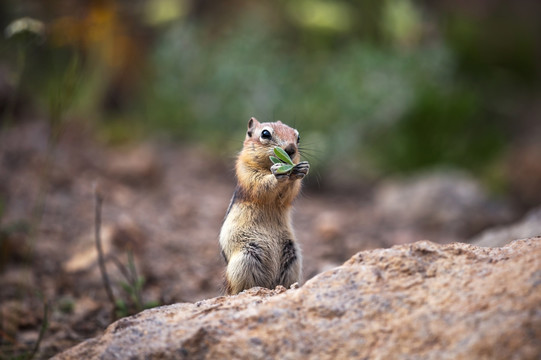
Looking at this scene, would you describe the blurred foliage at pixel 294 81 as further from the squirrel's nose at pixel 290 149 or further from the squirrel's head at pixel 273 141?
the squirrel's nose at pixel 290 149

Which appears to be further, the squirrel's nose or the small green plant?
the squirrel's nose

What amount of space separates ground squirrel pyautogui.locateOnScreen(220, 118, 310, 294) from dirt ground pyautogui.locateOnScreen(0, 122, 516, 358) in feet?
2.14

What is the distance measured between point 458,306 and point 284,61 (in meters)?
8.79

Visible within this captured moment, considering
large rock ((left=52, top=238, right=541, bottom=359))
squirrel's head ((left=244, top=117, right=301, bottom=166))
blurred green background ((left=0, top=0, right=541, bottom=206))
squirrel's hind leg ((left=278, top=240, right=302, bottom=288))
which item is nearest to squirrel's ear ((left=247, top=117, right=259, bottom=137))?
squirrel's head ((left=244, top=117, right=301, bottom=166))

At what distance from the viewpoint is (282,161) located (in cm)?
366

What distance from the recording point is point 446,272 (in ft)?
8.36

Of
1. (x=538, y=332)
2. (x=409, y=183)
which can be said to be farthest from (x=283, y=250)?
(x=409, y=183)

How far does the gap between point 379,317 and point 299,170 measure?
128 centimetres

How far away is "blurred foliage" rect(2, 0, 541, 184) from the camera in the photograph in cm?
969

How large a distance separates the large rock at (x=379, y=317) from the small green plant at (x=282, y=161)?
0.88 metres

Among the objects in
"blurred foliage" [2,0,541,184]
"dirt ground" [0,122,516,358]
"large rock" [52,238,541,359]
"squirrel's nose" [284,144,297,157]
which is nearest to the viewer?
"large rock" [52,238,541,359]

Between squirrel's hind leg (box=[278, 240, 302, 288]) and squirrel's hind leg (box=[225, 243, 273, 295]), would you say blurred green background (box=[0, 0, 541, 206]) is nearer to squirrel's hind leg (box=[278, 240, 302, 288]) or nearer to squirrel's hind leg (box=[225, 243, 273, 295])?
squirrel's hind leg (box=[278, 240, 302, 288])

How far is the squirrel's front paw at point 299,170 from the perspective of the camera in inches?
135

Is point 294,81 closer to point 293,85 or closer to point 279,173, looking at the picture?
point 293,85
